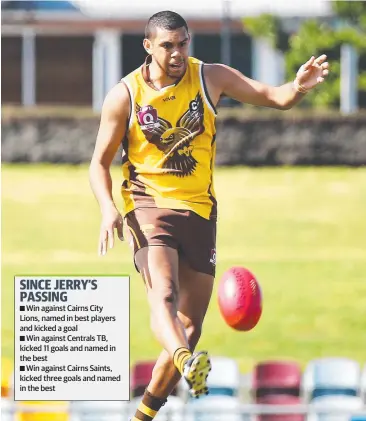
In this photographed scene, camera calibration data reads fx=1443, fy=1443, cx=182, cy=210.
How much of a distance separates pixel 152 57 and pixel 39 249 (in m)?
15.2

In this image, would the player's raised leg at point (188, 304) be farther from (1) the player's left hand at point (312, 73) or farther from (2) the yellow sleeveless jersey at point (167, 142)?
(1) the player's left hand at point (312, 73)

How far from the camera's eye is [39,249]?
22844 millimetres

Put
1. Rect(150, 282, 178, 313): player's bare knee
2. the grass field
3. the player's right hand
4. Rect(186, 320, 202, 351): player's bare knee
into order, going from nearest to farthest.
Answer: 1. the player's right hand
2. Rect(150, 282, 178, 313): player's bare knee
3. Rect(186, 320, 202, 351): player's bare knee
4. the grass field

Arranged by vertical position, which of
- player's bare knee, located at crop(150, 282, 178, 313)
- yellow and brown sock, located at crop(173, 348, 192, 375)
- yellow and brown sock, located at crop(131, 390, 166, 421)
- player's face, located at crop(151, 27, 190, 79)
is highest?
player's face, located at crop(151, 27, 190, 79)

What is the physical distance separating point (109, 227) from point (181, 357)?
2.52ft

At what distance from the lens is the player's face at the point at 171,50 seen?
25.0 ft

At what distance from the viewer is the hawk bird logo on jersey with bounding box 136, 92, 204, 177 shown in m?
7.81

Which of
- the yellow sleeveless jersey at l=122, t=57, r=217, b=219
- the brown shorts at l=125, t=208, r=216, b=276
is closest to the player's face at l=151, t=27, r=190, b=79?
the yellow sleeveless jersey at l=122, t=57, r=217, b=219

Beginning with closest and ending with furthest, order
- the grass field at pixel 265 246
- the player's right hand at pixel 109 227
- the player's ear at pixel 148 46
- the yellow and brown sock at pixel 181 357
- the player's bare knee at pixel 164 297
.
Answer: the yellow and brown sock at pixel 181 357, the player's right hand at pixel 109 227, the player's bare knee at pixel 164 297, the player's ear at pixel 148 46, the grass field at pixel 265 246

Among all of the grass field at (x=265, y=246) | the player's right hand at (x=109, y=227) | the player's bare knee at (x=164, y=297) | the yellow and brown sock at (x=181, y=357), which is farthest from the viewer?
the grass field at (x=265, y=246)

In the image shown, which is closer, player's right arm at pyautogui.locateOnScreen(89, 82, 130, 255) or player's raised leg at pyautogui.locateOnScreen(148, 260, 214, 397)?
player's right arm at pyautogui.locateOnScreen(89, 82, 130, 255)

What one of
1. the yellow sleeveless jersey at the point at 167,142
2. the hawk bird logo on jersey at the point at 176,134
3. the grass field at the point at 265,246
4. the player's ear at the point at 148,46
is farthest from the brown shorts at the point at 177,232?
the grass field at the point at 265,246

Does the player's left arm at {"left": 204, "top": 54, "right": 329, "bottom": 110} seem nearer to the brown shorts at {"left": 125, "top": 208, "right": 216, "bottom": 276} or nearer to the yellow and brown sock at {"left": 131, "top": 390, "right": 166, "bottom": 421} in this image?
the brown shorts at {"left": 125, "top": 208, "right": 216, "bottom": 276}

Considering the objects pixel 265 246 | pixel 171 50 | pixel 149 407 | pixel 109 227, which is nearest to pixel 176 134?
pixel 171 50
